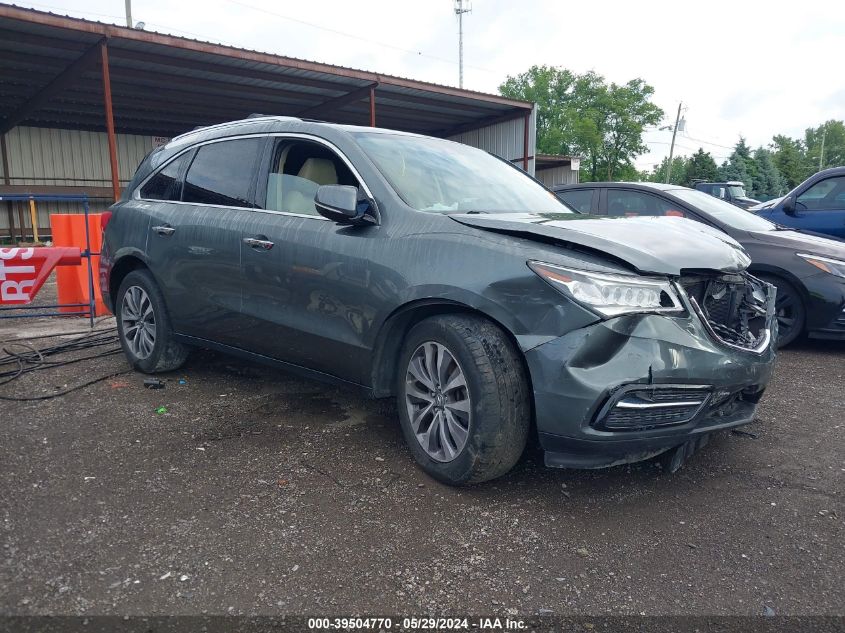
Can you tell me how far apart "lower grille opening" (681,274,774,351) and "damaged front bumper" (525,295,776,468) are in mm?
190

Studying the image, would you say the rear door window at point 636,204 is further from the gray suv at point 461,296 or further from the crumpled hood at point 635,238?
the crumpled hood at point 635,238

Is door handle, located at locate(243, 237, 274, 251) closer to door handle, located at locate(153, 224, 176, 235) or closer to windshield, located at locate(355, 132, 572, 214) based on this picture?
windshield, located at locate(355, 132, 572, 214)

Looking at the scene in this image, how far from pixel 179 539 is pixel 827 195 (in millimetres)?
8185

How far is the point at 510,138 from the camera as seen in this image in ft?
68.6

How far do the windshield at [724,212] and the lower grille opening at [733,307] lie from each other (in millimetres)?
3029

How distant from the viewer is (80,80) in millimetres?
16375

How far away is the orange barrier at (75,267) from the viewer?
24.8ft

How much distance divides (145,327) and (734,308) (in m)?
3.90

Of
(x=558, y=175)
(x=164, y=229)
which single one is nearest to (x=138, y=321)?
(x=164, y=229)

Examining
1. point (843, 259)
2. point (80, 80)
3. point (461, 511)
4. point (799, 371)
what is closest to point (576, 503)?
point (461, 511)

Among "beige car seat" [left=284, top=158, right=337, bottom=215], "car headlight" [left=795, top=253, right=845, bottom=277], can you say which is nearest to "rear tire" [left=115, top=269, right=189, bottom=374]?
"beige car seat" [left=284, top=158, right=337, bottom=215]

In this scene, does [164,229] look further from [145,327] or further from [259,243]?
[259,243]

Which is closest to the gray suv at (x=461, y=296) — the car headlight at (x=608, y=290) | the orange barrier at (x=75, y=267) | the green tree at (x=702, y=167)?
the car headlight at (x=608, y=290)

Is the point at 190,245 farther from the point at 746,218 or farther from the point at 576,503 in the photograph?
the point at 746,218
